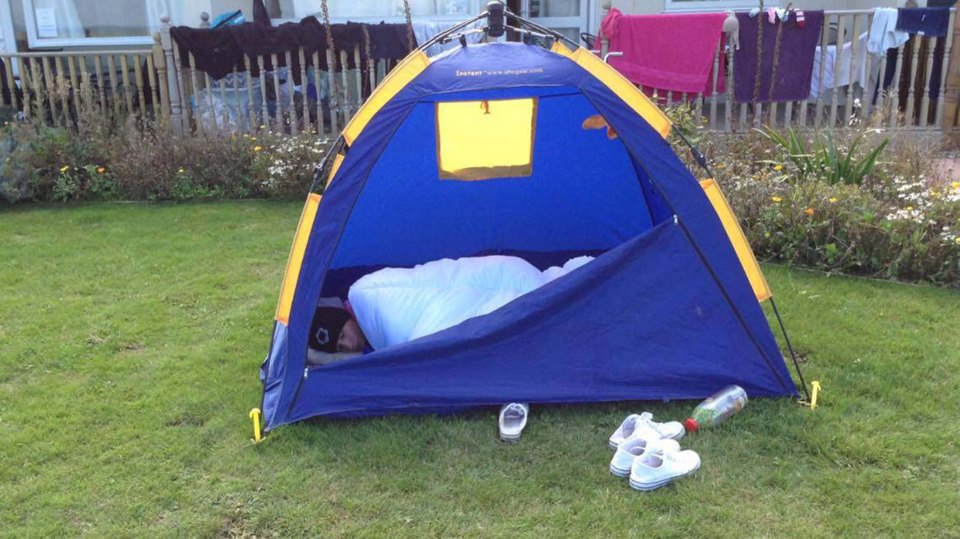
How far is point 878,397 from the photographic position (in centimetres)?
311

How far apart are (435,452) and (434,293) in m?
1.00

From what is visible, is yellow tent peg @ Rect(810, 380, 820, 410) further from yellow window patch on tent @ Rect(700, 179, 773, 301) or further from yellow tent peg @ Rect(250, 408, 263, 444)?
yellow tent peg @ Rect(250, 408, 263, 444)

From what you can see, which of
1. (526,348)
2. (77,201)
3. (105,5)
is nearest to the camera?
(526,348)

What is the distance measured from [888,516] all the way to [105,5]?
26.3 ft

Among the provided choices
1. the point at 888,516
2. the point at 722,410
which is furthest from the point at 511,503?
the point at 888,516

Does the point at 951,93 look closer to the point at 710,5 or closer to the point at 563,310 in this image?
the point at 710,5

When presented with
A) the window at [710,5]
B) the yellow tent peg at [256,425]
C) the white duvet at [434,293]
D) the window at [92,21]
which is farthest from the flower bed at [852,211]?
the window at [92,21]

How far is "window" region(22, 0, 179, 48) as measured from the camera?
7855 millimetres

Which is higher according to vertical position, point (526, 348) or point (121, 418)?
point (526, 348)

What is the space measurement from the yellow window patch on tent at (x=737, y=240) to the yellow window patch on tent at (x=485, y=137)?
3.79ft

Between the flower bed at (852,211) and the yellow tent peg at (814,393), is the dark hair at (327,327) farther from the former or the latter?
the flower bed at (852,211)

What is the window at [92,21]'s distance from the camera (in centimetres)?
786

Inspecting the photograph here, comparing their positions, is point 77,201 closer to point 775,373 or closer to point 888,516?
point 775,373

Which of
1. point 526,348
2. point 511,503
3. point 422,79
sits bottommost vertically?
point 511,503
